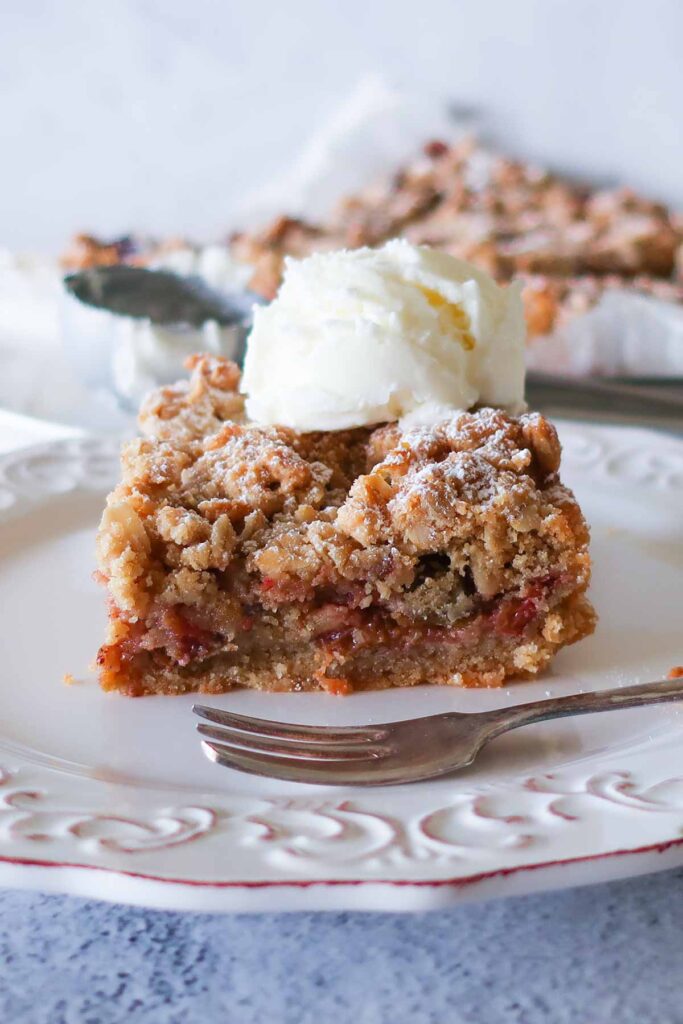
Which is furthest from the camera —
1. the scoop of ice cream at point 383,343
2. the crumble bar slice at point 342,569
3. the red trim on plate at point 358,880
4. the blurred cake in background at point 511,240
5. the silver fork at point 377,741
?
the blurred cake in background at point 511,240

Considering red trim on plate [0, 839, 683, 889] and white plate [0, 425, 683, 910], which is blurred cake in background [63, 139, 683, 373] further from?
red trim on plate [0, 839, 683, 889]

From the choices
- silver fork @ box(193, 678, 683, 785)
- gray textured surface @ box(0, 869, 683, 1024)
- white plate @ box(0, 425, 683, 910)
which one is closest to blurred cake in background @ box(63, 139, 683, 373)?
white plate @ box(0, 425, 683, 910)

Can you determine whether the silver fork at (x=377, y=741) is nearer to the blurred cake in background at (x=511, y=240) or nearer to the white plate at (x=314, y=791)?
the white plate at (x=314, y=791)

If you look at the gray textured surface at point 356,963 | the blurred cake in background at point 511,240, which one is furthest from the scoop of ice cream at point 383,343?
the blurred cake in background at point 511,240

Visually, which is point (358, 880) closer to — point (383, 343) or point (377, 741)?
point (377, 741)

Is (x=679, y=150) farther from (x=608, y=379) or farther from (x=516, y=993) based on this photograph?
(x=516, y=993)

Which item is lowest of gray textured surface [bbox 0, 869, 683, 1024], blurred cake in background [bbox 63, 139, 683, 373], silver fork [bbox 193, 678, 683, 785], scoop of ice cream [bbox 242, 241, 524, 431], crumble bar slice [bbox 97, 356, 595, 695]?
gray textured surface [bbox 0, 869, 683, 1024]

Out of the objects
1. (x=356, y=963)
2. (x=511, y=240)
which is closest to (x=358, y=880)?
(x=356, y=963)
